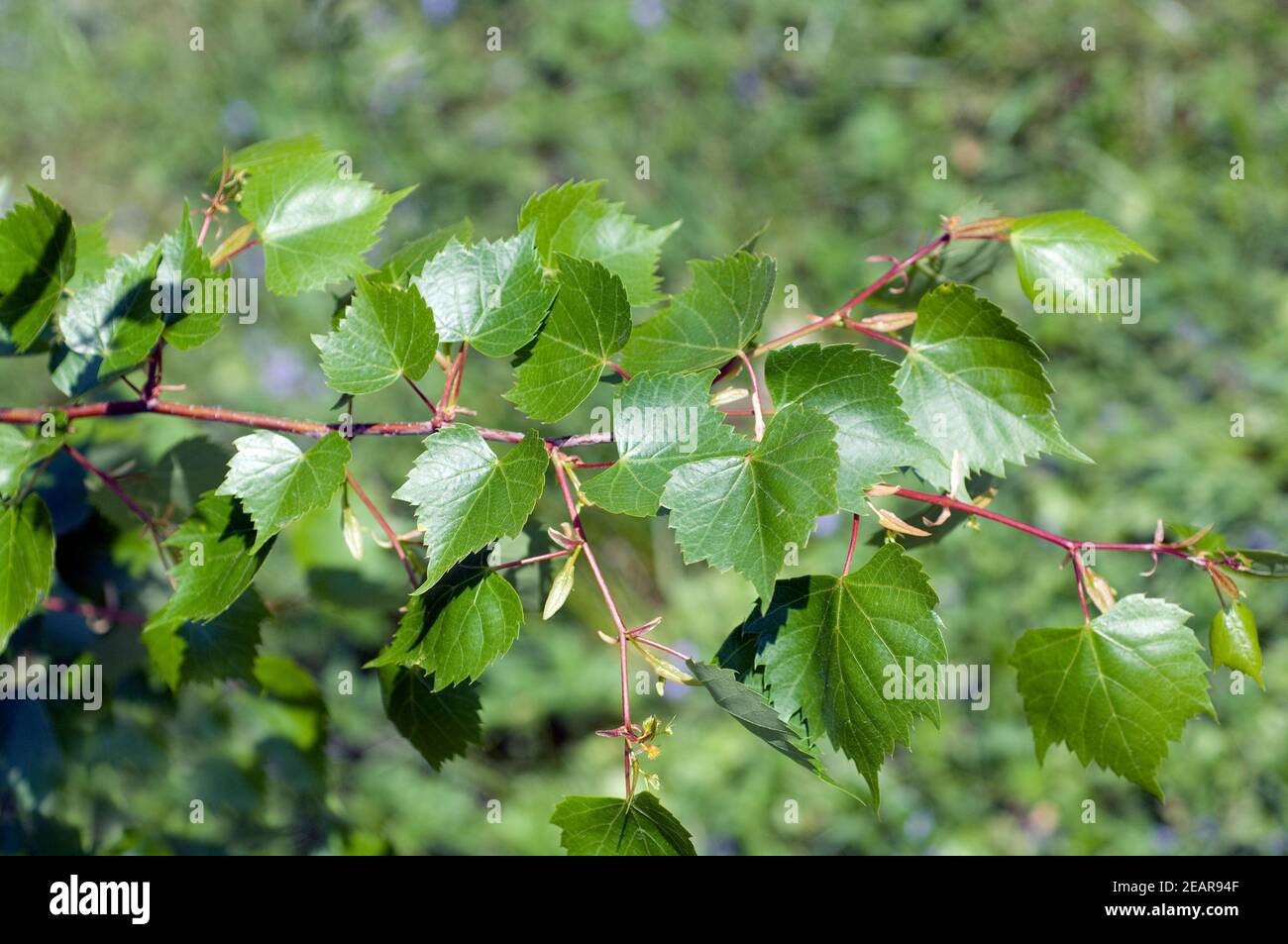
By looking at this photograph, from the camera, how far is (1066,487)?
2652mm

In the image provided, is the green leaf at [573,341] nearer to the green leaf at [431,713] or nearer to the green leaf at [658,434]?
the green leaf at [658,434]

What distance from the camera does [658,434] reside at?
78cm

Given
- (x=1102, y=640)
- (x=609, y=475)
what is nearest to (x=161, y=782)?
(x=609, y=475)

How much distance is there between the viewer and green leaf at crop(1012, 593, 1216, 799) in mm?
873

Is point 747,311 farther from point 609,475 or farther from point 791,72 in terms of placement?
point 791,72

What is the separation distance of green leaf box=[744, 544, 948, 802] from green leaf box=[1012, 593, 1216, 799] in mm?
148

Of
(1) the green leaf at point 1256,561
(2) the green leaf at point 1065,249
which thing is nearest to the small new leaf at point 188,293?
(2) the green leaf at point 1065,249

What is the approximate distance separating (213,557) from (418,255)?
31 centimetres

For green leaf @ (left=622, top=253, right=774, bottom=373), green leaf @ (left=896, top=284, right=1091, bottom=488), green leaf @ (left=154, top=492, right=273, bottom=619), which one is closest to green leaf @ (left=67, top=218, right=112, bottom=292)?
green leaf @ (left=154, top=492, right=273, bottom=619)

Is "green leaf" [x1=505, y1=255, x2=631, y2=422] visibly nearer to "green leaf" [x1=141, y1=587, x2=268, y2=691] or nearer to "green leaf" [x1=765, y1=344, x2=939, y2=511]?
"green leaf" [x1=765, y1=344, x2=939, y2=511]

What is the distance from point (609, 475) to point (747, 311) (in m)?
0.17

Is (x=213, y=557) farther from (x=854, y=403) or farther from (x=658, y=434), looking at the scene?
(x=854, y=403)

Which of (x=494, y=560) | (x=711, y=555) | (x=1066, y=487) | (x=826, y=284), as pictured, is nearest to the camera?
(x=711, y=555)
